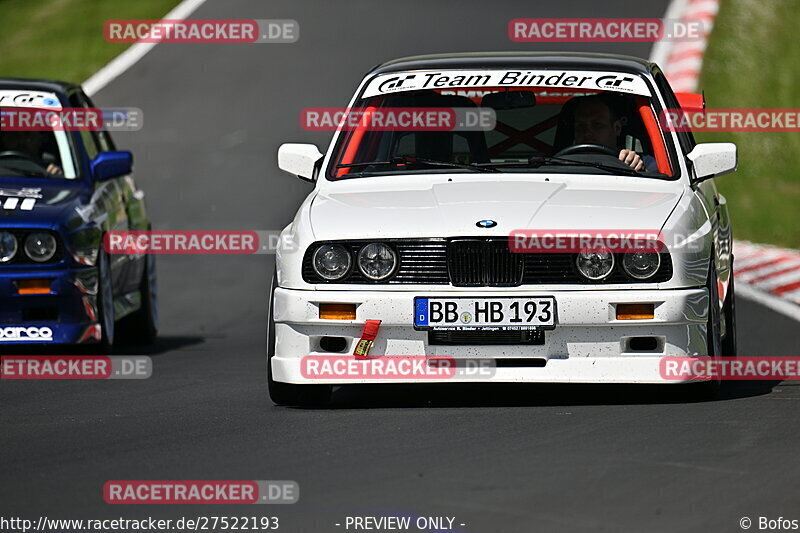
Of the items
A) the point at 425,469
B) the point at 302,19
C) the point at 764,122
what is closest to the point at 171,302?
the point at 425,469

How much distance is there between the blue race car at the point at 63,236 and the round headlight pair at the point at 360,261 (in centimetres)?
309

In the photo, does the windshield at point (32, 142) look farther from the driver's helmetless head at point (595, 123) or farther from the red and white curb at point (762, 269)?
the red and white curb at point (762, 269)

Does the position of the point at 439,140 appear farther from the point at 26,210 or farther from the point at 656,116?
the point at 26,210

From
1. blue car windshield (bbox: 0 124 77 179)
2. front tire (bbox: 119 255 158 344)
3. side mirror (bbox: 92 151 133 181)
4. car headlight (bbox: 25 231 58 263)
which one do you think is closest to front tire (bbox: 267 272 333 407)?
car headlight (bbox: 25 231 58 263)

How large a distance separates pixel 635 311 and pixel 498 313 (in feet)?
1.89

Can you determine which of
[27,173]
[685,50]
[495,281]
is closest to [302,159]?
[495,281]

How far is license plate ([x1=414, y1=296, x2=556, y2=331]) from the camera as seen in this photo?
23.7 ft

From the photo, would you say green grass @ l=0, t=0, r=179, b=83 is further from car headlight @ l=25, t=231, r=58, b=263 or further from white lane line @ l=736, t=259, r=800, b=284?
car headlight @ l=25, t=231, r=58, b=263

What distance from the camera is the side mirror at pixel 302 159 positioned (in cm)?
862

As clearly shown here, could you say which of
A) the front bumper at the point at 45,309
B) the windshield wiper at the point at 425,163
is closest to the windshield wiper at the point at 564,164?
the windshield wiper at the point at 425,163

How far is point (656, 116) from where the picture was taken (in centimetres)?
857

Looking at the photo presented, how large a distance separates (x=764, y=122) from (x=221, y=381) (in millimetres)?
15213

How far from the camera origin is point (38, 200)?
1035cm

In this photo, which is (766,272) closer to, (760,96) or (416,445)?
(416,445)
